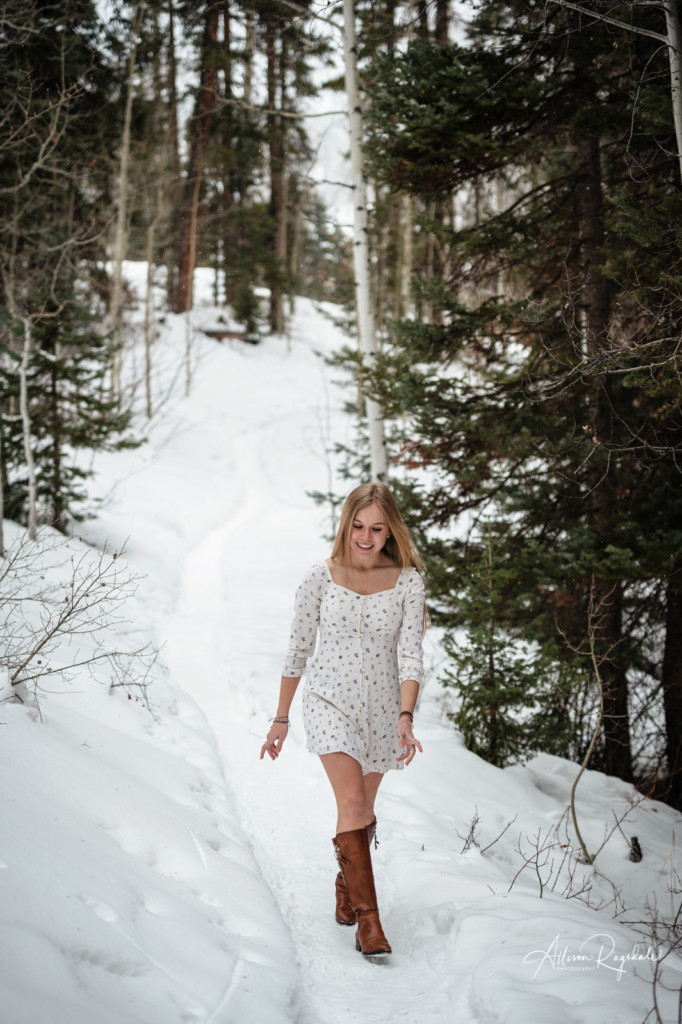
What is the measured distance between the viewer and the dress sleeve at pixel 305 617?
3115 millimetres

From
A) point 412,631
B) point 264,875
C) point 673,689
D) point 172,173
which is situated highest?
point 172,173

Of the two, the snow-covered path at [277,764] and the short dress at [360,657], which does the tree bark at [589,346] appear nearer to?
the snow-covered path at [277,764]

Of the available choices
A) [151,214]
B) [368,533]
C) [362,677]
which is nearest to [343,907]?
[362,677]

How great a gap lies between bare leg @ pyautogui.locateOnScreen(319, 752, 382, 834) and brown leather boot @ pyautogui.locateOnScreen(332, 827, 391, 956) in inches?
1.6

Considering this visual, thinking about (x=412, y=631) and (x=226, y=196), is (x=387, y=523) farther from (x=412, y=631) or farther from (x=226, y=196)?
(x=226, y=196)

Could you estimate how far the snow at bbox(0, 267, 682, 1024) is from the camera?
2113 millimetres

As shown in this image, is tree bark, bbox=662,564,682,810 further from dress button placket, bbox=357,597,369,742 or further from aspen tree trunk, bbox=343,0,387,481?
dress button placket, bbox=357,597,369,742

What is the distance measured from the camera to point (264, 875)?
3430 millimetres

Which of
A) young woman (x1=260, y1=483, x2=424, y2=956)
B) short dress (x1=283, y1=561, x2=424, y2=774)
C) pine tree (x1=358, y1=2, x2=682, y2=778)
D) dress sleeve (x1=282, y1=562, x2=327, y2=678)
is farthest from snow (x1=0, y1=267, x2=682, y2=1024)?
pine tree (x1=358, y1=2, x2=682, y2=778)

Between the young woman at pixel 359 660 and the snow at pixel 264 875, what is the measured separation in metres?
0.43

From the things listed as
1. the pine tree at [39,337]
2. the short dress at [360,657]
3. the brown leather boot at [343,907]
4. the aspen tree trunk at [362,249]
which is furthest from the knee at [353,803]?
the pine tree at [39,337]

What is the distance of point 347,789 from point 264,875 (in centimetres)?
103

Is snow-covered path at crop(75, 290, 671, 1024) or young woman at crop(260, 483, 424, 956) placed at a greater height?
young woman at crop(260, 483, 424, 956)

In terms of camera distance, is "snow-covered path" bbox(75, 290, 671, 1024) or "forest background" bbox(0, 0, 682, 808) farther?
"forest background" bbox(0, 0, 682, 808)
